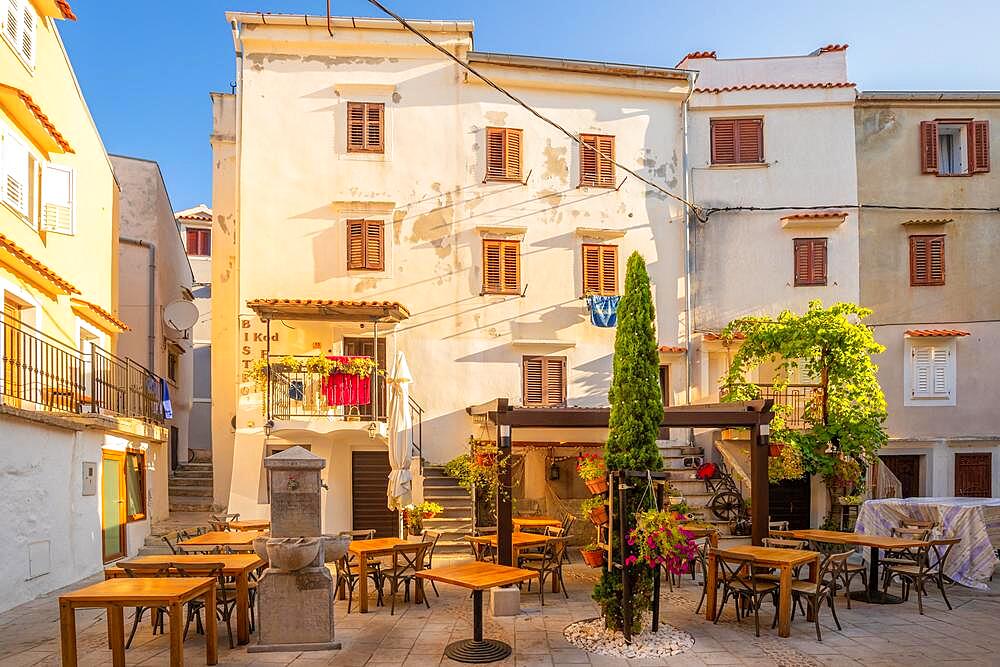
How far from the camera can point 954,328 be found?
1647 centimetres

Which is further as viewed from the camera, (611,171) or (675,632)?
(611,171)

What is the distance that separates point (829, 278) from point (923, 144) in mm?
3898

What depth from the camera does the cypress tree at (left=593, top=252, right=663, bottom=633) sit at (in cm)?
761

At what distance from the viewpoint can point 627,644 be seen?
24.4 feet

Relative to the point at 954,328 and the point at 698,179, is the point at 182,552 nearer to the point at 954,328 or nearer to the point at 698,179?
the point at 698,179

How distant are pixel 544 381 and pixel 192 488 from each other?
8.98 metres

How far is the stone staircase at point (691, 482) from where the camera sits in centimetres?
1373

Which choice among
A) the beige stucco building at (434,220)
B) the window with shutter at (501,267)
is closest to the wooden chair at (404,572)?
the beige stucco building at (434,220)

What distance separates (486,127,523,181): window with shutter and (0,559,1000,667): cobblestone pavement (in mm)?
9665

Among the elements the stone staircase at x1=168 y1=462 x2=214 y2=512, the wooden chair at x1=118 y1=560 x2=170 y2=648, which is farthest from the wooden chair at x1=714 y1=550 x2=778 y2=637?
the stone staircase at x1=168 y1=462 x2=214 y2=512

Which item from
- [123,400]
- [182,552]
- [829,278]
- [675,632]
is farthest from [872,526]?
[123,400]

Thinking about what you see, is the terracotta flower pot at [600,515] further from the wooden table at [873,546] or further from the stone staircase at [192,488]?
the stone staircase at [192,488]

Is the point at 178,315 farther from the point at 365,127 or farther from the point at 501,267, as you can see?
the point at 501,267

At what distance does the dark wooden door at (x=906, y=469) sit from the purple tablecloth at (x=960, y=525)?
528 centimetres
